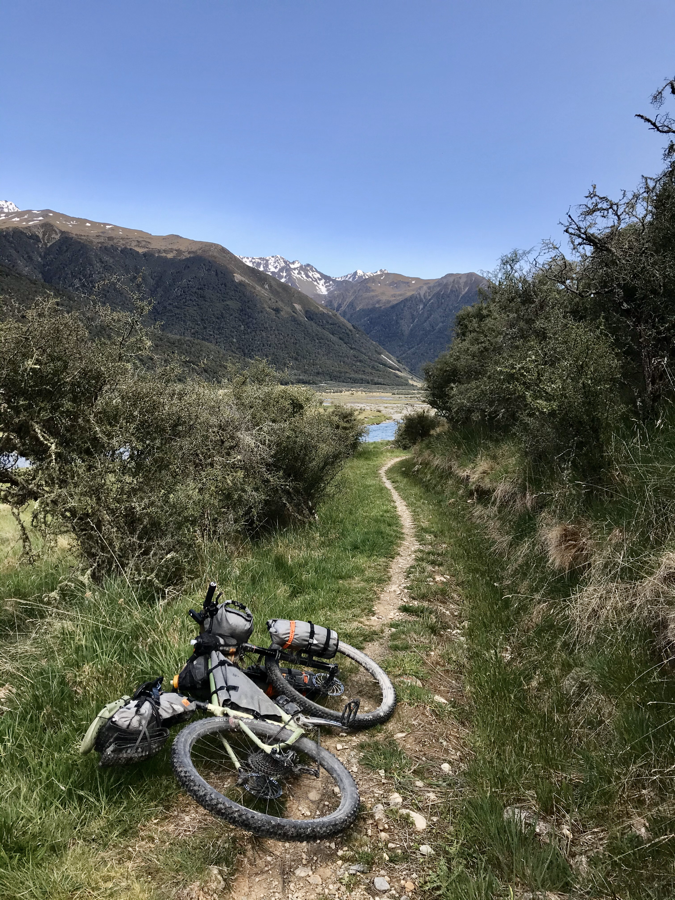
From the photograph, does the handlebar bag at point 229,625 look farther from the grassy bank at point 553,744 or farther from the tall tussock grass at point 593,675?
the tall tussock grass at point 593,675

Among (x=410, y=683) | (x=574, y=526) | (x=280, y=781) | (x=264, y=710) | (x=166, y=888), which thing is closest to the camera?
(x=166, y=888)

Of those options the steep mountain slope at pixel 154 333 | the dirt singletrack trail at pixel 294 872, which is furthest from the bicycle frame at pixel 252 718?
the steep mountain slope at pixel 154 333

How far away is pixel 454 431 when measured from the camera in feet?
55.9

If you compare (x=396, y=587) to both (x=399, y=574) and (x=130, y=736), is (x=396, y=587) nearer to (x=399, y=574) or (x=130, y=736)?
(x=399, y=574)

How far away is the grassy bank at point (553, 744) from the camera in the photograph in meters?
2.32

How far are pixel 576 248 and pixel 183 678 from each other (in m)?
8.29

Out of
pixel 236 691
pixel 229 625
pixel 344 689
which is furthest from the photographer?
pixel 344 689

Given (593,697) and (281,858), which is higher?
(593,697)

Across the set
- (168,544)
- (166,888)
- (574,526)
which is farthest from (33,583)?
(574,526)

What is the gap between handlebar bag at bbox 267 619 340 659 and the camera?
412cm

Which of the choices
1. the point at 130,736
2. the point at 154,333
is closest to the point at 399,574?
the point at 130,736

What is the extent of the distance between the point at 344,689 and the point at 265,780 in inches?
64.4

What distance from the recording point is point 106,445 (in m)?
6.52

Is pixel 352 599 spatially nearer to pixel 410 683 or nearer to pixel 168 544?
pixel 410 683
